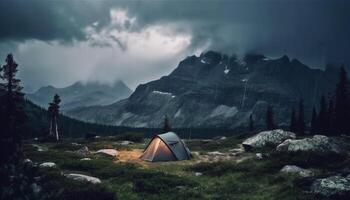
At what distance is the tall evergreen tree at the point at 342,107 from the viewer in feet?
268

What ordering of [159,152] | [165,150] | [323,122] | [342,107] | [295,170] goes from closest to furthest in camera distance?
[295,170], [159,152], [165,150], [342,107], [323,122]

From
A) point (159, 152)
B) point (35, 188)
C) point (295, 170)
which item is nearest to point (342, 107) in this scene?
point (159, 152)

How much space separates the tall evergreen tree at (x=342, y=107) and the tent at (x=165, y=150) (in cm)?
4582

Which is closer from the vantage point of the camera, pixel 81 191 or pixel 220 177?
pixel 81 191

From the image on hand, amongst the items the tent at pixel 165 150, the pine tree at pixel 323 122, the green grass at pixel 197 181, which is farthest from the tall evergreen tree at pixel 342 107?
the green grass at pixel 197 181

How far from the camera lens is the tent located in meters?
46.3

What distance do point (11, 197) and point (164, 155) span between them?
1256 inches

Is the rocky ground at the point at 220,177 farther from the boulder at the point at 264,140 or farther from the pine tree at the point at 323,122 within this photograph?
the pine tree at the point at 323,122

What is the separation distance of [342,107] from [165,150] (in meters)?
50.7

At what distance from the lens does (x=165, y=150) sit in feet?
153

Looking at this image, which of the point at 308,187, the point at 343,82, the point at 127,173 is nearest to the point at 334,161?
the point at 308,187

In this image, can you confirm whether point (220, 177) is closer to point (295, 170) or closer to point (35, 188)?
point (295, 170)

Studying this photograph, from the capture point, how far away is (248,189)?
92.4ft

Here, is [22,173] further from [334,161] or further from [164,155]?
[164,155]
